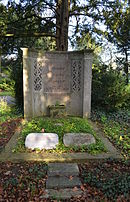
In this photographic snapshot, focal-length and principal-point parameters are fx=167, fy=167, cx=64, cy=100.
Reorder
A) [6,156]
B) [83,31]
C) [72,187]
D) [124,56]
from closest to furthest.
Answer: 1. [72,187]
2. [6,156]
3. [83,31]
4. [124,56]

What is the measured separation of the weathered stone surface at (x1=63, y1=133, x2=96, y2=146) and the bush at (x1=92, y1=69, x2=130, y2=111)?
2932 millimetres

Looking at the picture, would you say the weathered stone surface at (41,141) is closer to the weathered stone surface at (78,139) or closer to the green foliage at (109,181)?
the weathered stone surface at (78,139)

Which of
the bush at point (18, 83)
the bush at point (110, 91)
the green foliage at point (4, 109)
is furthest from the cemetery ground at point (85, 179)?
the bush at point (18, 83)

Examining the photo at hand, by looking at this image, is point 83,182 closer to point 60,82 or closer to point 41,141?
point 41,141

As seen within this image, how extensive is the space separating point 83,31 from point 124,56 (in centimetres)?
1247

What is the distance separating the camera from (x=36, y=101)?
5855 millimetres

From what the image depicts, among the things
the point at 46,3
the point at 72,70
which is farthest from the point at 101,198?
the point at 46,3

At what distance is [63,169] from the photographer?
2.87 metres

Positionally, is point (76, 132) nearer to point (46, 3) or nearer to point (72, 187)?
point (72, 187)

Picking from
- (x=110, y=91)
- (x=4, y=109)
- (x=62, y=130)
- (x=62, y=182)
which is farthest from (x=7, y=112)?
(x=62, y=182)

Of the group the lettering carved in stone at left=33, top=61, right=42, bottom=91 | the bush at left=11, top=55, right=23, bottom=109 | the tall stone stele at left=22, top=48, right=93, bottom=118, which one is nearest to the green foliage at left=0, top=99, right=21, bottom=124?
the bush at left=11, top=55, right=23, bottom=109

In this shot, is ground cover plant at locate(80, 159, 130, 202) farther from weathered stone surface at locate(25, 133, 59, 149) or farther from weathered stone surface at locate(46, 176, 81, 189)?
weathered stone surface at locate(25, 133, 59, 149)

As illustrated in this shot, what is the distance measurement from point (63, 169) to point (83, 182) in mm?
438

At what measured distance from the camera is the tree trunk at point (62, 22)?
7.18 m
